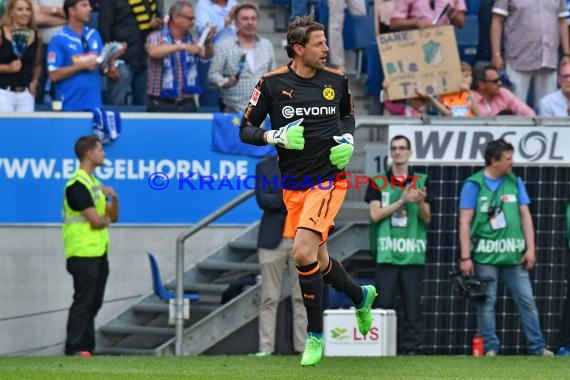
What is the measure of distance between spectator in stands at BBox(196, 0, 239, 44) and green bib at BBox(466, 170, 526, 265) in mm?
3545

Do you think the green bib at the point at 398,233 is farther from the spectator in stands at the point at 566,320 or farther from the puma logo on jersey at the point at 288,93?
the puma logo on jersey at the point at 288,93

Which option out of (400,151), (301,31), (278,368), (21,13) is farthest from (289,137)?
(21,13)

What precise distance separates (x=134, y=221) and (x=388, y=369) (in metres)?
5.37

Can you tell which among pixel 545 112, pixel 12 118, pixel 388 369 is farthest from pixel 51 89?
pixel 388 369

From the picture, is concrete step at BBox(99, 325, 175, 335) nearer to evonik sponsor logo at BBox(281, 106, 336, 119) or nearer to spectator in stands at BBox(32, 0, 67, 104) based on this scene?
spectator in stands at BBox(32, 0, 67, 104)

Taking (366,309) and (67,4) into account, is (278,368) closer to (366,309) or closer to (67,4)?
(366,309)

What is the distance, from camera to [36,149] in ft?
49.4

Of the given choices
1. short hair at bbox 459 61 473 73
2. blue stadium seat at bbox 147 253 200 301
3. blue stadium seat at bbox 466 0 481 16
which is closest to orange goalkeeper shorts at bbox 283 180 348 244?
blue stadium seat at bbox 147 253 200 301

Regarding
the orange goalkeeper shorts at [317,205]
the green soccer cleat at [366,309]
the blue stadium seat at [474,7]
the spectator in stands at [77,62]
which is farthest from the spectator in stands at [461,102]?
the orange goalkeeper shorts at [317,205]

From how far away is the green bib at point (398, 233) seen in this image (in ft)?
45.4

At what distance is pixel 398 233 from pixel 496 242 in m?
0.94

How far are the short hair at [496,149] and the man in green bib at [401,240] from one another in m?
0.70

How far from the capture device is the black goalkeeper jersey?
10070 mm

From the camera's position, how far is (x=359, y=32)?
16203 mm
